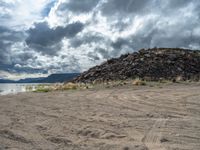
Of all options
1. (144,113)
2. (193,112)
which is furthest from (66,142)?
(193,112)

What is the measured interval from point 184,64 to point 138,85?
1654cm

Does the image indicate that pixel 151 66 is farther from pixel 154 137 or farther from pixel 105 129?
pixel 154 137

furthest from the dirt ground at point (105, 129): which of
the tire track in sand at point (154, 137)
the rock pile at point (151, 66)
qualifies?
the rock pile at point (151, 66)

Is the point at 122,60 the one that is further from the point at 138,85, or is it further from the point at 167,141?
the point at 167,141

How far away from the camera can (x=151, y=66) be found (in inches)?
1800

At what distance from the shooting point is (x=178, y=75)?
141 ft

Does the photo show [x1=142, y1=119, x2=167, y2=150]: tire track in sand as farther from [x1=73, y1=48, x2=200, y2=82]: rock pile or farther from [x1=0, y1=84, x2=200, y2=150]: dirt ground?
[x1=73, y1=48, x2=200, y2=82]: rock pile

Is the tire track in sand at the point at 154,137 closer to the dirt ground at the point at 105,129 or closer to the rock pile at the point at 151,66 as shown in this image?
the dirt ground at the point at 105,129

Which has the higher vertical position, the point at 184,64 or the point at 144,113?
the point at 184,64

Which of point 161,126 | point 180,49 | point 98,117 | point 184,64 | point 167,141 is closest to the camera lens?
point 167,141

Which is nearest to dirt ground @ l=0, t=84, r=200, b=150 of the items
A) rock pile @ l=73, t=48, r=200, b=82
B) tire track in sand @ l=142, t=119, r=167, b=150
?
tire track in sand @ l=142, t=119, r=167, b=150

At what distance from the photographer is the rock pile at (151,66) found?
143 ft

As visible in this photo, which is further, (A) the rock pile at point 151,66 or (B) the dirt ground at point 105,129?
(A) the rock pile at point 151,66

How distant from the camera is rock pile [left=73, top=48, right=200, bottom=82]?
4344 centimetres
